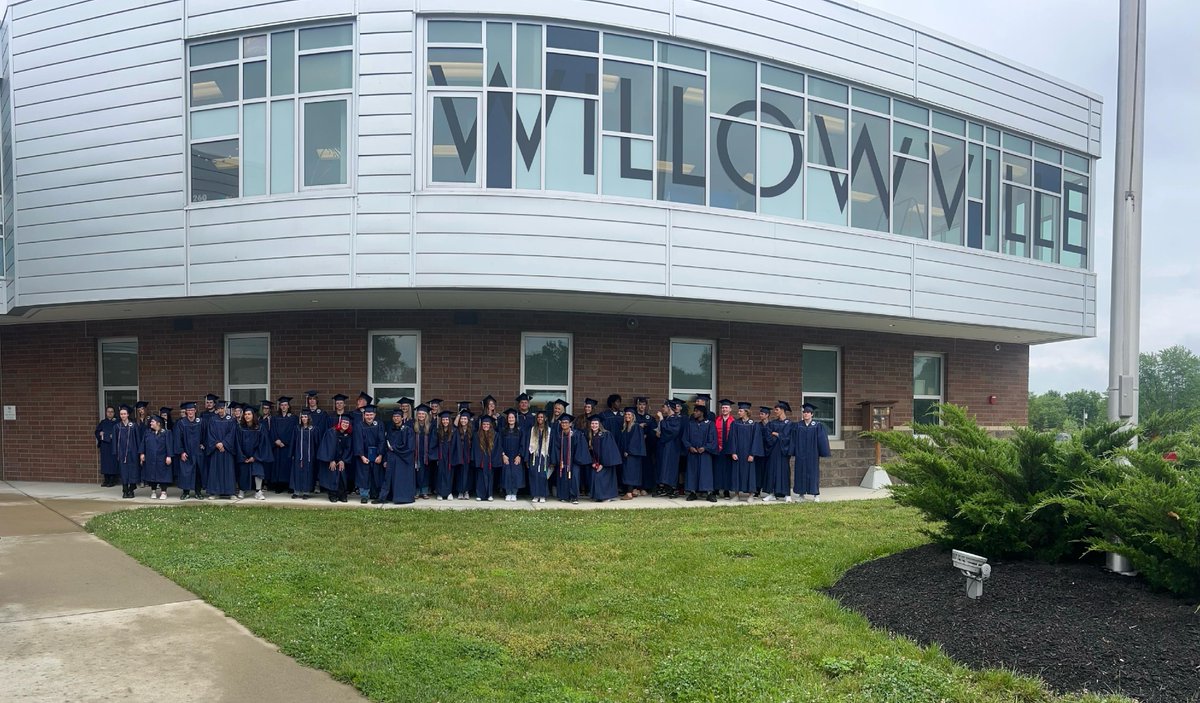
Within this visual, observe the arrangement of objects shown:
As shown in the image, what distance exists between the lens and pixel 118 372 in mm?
15438

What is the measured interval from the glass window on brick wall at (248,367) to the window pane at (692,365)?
22.9ft

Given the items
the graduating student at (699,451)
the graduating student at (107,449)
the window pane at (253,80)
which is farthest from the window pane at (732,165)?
the graduating student at (107,449)

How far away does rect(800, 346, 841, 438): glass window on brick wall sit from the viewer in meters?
15.8

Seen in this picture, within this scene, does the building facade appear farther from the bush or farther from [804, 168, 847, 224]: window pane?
the bush

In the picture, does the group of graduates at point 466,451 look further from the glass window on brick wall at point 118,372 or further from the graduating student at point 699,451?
the glass window on brick wall at point 118,372

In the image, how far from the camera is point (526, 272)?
1116 centimetres

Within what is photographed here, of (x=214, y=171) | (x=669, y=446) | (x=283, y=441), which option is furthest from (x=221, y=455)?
(x=669, y=446)

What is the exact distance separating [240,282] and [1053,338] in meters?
15.9

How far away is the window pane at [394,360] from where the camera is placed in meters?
13.5

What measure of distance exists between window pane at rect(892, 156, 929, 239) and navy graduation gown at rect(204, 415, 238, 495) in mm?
11320

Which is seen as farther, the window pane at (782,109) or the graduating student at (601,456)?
the window pane at (782,109)

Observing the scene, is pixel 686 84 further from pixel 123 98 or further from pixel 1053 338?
pixel 1053 338

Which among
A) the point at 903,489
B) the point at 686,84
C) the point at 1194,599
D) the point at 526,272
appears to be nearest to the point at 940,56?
the point at 686,84

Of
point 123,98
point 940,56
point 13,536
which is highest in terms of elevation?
point 940,56
